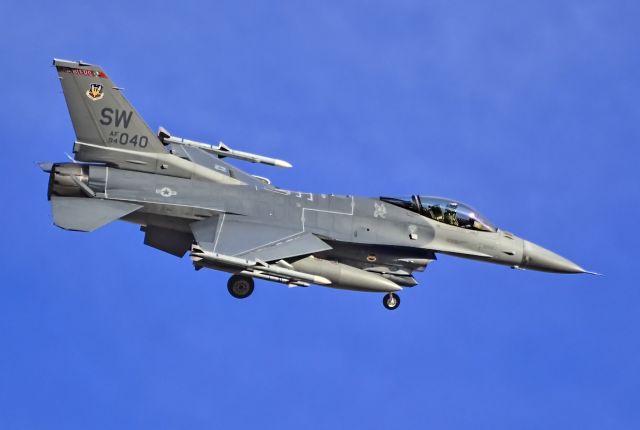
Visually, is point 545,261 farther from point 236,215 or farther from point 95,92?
point 95,92

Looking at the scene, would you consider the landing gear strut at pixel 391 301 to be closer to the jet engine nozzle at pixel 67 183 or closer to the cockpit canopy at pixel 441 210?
the cockpit canopy at pixel 441 210

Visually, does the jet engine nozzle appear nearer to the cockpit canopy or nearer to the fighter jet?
the fighter jet

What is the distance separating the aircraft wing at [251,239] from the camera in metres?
30.3

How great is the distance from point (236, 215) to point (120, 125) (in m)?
3.30

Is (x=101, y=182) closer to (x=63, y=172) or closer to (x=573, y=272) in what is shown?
(x=63, y=172)

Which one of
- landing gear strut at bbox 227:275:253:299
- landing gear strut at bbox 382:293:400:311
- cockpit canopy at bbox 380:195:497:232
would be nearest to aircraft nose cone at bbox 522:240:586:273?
cockpit canopy at bbox 380:195:497:232

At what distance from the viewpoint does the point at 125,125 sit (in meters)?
31.5

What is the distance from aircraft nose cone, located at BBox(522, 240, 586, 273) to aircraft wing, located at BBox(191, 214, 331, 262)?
5335mm

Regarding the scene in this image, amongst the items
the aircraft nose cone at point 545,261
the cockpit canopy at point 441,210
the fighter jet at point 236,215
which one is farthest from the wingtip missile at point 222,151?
the aircraft nose cone at point 545,261

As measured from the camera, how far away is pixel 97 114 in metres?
31.3

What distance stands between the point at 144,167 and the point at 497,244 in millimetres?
8611

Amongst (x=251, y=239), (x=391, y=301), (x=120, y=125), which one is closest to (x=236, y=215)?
(x=251, y=239)

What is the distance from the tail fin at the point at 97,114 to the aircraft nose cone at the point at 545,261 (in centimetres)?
952

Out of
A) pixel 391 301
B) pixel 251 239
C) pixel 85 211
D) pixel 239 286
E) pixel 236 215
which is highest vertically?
pixel 236 215
